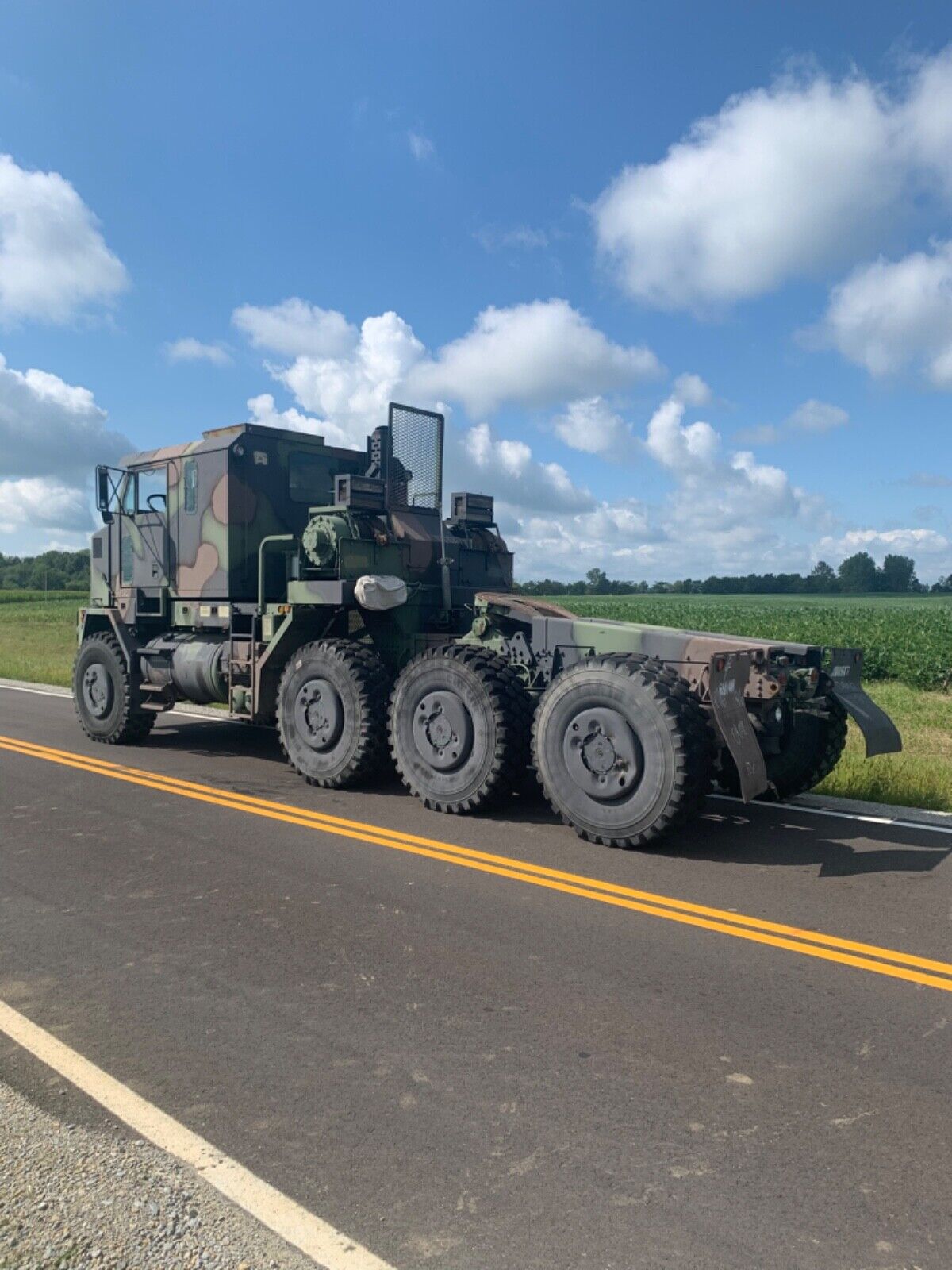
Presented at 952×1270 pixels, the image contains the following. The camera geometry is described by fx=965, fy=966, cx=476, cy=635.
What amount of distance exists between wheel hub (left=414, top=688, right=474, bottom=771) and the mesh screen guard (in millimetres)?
2903

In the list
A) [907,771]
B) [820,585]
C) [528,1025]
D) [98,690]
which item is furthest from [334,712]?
[820,585]

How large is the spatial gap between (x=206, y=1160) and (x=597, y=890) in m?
3.13

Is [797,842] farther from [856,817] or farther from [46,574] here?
[46,574]

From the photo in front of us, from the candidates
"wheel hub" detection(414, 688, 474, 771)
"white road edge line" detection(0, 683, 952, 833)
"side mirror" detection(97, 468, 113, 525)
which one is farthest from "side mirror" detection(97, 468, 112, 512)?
"white road edge line" detection(0, 683, 952, 833)

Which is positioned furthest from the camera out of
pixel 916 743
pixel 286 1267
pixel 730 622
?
pixel 730 622

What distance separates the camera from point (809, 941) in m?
4.83

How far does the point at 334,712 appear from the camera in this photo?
8500 mm

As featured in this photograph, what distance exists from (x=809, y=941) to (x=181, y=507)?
26.1 ft

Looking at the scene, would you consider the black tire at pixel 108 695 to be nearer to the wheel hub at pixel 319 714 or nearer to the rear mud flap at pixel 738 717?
the wheel hub at pixel 319 714

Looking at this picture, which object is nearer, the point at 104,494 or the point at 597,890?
the point at 597,890

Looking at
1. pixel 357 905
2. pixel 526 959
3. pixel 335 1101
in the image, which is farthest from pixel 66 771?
pixel 335 1101

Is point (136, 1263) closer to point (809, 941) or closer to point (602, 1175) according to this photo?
point (602, 1175)

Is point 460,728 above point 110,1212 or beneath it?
above

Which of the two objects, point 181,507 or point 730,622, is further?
point 730,622
